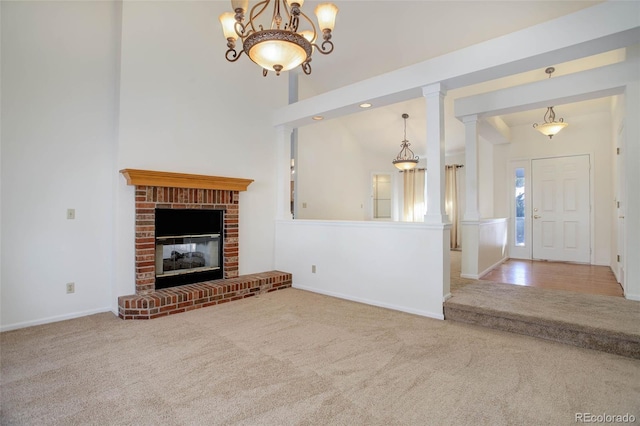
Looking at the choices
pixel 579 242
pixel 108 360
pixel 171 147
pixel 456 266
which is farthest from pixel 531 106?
pixel 108 360

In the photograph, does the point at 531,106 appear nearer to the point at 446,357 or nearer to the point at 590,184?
the point at 590,184

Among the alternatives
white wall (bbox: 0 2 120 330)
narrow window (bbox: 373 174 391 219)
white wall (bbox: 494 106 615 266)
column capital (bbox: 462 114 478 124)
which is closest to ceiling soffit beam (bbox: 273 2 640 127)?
column capital (bbox: 462 114 478 124)

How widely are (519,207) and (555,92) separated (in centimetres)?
344

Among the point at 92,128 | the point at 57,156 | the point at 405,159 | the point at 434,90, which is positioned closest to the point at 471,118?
the point at 434,90

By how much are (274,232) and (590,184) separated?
→ 19.2ft

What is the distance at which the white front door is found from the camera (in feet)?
20.6

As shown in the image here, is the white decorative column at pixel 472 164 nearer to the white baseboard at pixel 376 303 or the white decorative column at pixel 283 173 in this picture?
the white baseboard at pixel 376 303

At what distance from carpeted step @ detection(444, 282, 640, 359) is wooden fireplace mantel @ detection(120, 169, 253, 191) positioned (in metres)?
3.06

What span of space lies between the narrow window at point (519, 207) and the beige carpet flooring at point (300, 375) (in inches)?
182

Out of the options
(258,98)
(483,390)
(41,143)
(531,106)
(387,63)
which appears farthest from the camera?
(387,63)

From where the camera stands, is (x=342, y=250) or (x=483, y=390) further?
(x=342, y=250)

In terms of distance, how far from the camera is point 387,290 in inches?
156

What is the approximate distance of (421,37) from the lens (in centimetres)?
488

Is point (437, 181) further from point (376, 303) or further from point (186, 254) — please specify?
point (186, 254)
